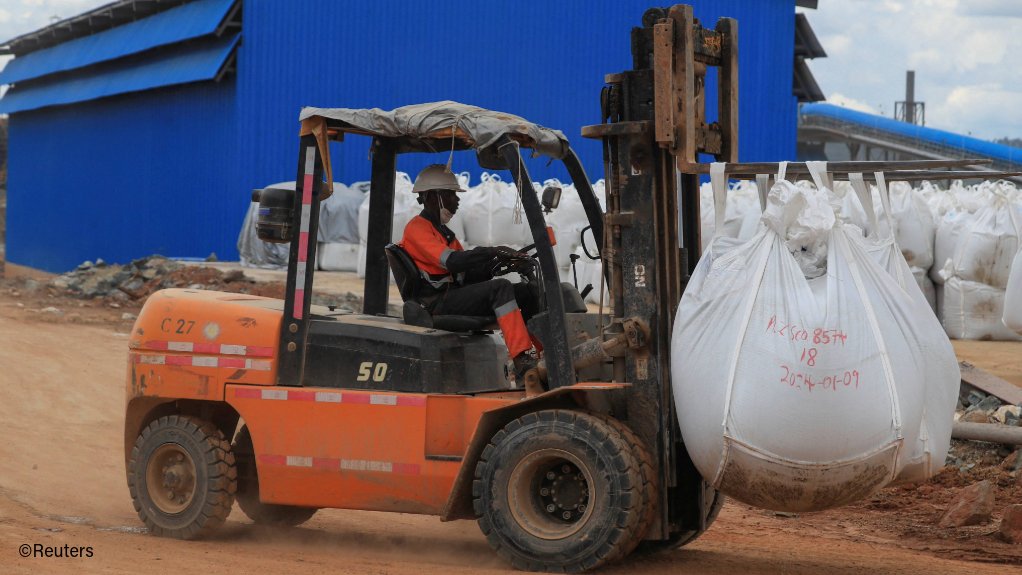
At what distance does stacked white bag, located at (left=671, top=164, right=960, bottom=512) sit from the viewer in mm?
5598

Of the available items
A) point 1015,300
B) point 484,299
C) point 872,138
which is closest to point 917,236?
point 1015,300

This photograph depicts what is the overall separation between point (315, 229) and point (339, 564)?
1738 mm

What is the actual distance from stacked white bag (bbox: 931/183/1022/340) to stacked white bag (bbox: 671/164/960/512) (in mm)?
12141

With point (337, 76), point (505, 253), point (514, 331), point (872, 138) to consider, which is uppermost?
point (337, 76)

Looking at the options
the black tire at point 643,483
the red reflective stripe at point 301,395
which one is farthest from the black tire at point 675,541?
the red reflective stripe at point 301,395

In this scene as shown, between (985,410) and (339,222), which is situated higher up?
(339,222)

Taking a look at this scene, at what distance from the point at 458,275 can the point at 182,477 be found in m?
2.04

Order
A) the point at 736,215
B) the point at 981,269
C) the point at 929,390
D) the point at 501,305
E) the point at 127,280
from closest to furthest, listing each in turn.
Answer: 1. the point at 929,390
2. the point at 501,305
3. the point at 981,269
4. the point at 736,215
5. the point at 127,280

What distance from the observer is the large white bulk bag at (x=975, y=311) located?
17.6m

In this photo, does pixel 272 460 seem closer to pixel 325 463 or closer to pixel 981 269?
pixel 325 463

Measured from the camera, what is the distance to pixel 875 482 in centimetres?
573

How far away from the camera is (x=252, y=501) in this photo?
795 centimetres

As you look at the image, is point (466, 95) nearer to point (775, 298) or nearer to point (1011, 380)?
point (1011, 380)

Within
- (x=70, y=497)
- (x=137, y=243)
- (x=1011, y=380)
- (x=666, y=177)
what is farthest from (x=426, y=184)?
(x=137, y=243)
